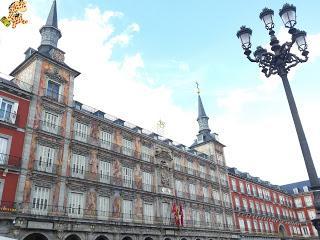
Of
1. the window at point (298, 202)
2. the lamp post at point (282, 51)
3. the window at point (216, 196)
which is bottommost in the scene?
the lamp post at point (282, 51)

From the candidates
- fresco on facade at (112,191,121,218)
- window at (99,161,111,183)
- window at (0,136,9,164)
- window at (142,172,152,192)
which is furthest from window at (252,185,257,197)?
window at (0,136,9,164)

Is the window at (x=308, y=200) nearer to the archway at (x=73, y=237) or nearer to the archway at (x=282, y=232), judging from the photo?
the archway at (x=282, y=232)

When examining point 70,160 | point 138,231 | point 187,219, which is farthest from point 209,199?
point 70,160

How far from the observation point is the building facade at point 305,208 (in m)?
63.3

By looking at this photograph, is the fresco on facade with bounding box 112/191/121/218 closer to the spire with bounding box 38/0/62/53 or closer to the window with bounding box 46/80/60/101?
the window with bounding box 46/80/60/101

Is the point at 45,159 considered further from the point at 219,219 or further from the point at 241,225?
the point at 241,225

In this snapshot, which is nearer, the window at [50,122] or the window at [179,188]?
the window at [50,122]

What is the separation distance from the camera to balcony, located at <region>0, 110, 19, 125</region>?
22686mm

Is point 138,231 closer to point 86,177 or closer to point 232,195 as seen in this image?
point 86,177

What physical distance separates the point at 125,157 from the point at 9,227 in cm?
1344

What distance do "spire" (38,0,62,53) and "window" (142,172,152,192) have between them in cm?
1623

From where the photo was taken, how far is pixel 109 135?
31.2m

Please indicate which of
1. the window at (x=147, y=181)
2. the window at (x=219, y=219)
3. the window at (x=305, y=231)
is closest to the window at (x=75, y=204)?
the window at (x=147, y=181)

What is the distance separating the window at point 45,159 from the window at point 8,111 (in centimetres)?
313
